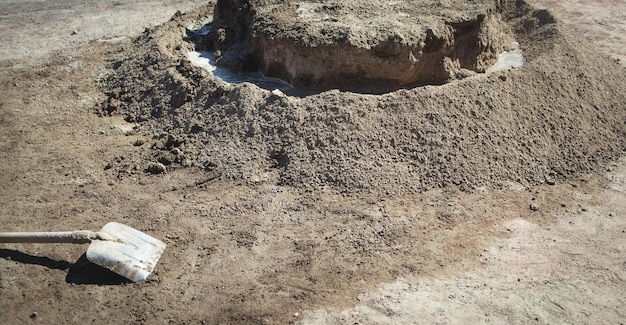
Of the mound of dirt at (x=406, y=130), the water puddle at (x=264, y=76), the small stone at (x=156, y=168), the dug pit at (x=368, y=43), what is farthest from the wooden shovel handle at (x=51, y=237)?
the dug pit at (x=368, y=43)

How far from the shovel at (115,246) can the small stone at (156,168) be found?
59.4 inches

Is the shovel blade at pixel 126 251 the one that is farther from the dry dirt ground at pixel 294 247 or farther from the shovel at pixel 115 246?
the dry dirt ground at pixel 294 247

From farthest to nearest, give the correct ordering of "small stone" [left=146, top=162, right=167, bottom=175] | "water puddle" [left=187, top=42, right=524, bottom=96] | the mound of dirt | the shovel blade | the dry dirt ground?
"water puddle" [left=187, top=42, right=524, bottom=96], "small stone" [left=146, top=162, right=167, bottom=175], the mound of dirt, the shovel blade, the dry dirt ground

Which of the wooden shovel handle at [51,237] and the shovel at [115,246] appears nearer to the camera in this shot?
the shovel at [115,246]

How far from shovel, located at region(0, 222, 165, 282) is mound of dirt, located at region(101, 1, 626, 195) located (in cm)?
170

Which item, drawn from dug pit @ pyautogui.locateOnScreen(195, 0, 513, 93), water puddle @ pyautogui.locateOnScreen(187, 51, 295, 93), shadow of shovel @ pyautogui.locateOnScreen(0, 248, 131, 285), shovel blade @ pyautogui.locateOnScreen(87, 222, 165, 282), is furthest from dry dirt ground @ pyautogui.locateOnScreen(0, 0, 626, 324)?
dug pit @ pyautogui.locateOnScreen(195, 0, 513, 93)

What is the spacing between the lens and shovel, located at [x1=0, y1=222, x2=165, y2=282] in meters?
5.77

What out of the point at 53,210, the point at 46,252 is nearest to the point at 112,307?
the point at 46,252

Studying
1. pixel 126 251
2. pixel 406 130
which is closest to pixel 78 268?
pixel 126 251

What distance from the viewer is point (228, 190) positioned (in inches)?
281

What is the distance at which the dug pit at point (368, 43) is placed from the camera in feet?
26.6

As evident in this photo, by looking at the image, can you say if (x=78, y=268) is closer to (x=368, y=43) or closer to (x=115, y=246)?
(x=115, y=246)

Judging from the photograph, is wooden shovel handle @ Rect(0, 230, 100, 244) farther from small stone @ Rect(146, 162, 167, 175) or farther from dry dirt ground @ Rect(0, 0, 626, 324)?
small stone @ Rect(146, 162, 167, 175)

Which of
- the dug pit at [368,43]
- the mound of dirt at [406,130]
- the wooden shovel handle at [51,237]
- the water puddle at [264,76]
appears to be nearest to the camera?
the wooden shovel handle at [51,237]
